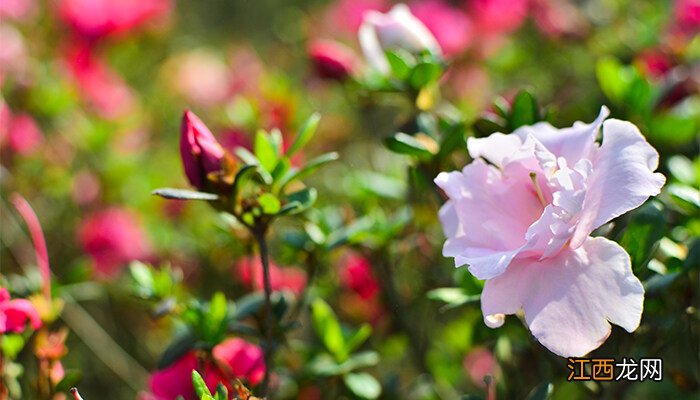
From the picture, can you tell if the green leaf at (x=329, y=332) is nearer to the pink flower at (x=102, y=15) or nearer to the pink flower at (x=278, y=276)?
the pink flower at (x=278, y=276)

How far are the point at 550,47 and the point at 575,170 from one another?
3.66 ft

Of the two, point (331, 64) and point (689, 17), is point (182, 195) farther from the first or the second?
point (689, 17)

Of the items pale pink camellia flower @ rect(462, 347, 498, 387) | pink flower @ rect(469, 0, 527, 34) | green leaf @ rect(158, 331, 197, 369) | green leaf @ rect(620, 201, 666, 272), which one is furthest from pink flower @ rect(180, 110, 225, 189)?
pink flower @ rect(469, 0, 527, 34)

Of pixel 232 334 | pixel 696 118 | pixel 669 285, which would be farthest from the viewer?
pixel 696 118

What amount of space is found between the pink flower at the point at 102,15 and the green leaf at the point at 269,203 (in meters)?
1.26

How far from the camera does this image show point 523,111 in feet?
2.94

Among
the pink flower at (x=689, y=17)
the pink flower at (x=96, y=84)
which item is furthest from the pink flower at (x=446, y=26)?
the pink flower at (x=96, y=84)

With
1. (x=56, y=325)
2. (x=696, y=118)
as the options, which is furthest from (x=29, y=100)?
(x=696, y=118)

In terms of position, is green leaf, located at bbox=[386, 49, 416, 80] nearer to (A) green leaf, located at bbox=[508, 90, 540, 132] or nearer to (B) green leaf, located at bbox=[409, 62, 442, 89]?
(B) green leaf, located at bbox=[409, 62, 442, 89]

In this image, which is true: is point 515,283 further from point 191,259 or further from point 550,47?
point 550,47

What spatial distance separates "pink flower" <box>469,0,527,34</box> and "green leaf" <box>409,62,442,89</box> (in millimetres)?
959

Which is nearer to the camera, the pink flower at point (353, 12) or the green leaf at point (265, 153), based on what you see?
the green leaf at point (265, 153)

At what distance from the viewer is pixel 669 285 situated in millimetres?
784

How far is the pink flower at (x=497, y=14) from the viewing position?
186cm
